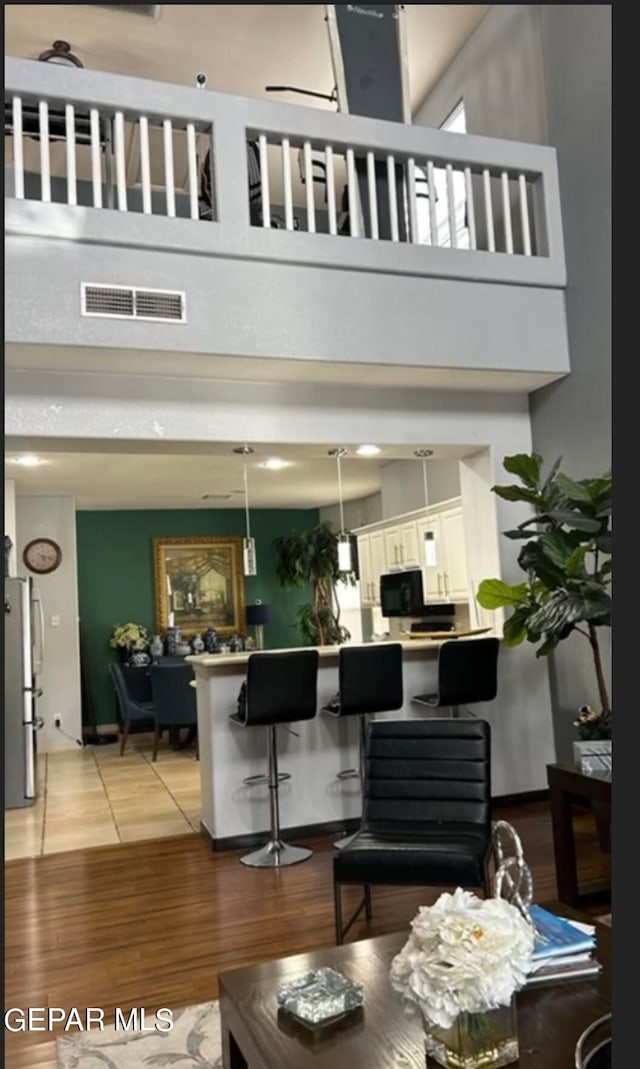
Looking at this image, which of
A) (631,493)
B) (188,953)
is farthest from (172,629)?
(631,493)

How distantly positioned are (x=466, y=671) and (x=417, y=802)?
1.44 metres

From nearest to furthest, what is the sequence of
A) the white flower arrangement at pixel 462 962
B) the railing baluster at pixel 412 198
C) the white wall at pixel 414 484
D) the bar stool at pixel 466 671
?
the white flower arrangement at pixel 462 962 → the railing baluster at pixel 412 198 → the bar stool at pixel 466 671 → the white wall at pixel 414 484

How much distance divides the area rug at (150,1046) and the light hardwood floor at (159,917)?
0.27 ft

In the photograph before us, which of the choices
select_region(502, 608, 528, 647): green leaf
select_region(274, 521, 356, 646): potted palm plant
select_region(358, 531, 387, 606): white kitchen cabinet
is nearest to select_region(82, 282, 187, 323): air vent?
select_region(502, 608, 528, 647): green leaf

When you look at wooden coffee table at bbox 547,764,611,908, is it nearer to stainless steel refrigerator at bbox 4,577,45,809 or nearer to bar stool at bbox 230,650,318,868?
bar stool at bbox 230,650,318,868

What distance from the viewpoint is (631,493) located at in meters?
0.59

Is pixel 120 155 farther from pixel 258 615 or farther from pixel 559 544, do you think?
pixel 258 615

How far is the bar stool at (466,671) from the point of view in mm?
4445

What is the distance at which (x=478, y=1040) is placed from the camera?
55.0 inches

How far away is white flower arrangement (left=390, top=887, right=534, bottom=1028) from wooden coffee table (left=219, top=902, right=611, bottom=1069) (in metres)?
0.19

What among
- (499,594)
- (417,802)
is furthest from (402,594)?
(417,802)

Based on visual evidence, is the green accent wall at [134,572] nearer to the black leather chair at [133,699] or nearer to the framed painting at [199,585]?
the framed painting at [199,585]

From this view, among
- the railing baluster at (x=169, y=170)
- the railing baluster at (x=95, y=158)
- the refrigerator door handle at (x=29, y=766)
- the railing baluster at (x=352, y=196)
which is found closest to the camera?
the railing baluster at (x=95, y=158)

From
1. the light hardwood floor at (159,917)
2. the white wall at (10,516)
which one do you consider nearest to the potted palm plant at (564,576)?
the light hardwood floor at (159,917)
